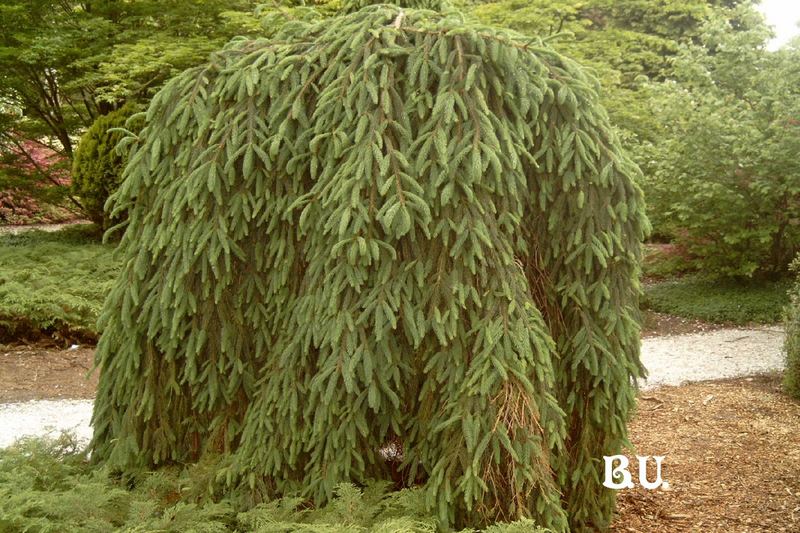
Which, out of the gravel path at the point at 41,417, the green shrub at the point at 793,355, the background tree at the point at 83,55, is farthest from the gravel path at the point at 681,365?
the background tree at the point at 83,55

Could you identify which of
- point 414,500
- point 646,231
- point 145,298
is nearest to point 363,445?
point 414,500

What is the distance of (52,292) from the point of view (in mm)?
8398

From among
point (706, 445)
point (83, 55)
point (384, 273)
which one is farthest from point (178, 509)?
point (83, 55)

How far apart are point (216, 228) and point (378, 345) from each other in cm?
85

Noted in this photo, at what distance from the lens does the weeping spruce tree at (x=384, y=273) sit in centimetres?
275

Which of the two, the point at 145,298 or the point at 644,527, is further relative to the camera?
the point at 644,527

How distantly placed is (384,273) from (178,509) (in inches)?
47.9

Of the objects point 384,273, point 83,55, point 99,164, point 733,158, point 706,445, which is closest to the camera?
point 384,273

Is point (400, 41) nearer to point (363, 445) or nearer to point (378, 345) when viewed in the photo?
point (378, 345)

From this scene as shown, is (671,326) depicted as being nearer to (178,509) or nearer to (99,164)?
(178,509)

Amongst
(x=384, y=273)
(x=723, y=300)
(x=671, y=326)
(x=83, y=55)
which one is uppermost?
(x=83, y=55)

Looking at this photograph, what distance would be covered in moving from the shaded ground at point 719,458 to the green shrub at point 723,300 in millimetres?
3127

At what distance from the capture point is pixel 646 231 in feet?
10.2

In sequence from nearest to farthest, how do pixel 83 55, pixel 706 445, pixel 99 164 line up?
1. pixel 706 445
2. pixel 99 164
3. pixel 83 55
